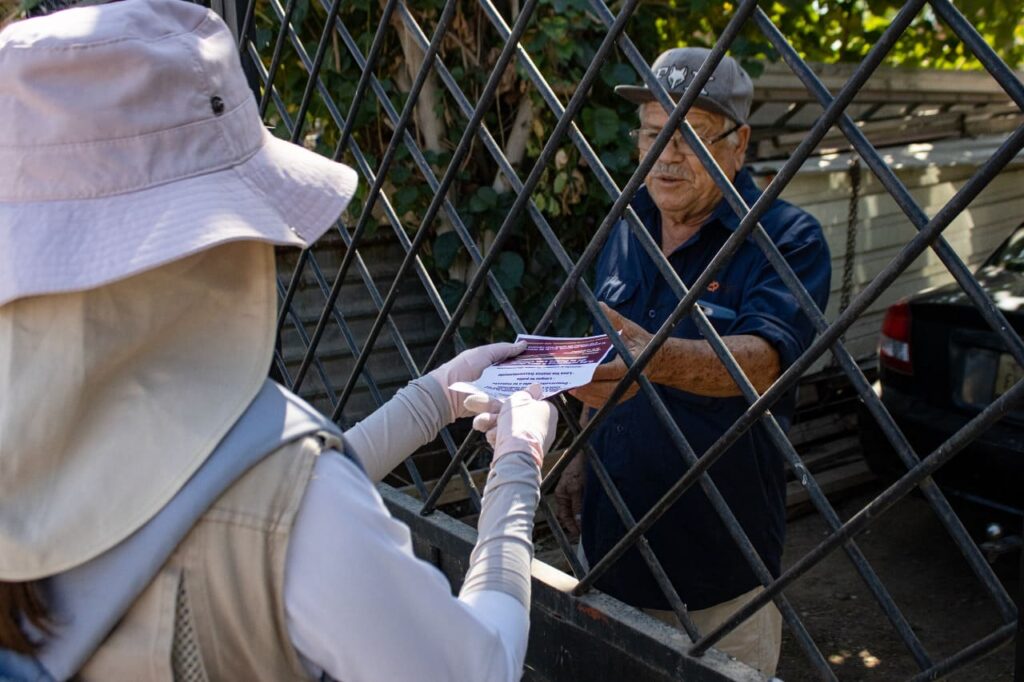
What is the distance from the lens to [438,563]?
9.73 feet

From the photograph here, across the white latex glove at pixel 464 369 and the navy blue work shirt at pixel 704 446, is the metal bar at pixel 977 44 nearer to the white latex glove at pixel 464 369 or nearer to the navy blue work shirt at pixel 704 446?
the navy blue work shirt at pixel 704 446

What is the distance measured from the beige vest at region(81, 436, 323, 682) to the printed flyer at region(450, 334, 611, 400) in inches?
32.1

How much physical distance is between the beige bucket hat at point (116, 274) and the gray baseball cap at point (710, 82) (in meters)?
1.47

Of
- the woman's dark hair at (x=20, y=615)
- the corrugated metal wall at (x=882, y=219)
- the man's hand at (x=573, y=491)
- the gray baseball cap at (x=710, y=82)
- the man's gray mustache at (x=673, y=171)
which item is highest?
the gray baseball cap at (x=710, y=82)

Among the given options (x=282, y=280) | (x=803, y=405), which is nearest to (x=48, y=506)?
(x=282, y=280)

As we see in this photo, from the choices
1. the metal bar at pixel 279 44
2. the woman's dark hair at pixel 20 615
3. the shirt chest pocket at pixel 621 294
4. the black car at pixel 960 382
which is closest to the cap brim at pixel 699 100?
the shirt chest pocket at pixel 621 294

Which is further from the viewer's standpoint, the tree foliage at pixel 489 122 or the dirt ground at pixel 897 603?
the tree foliage at pixel 489 122

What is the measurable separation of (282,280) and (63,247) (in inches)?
149

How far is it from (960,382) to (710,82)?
2.41 meters

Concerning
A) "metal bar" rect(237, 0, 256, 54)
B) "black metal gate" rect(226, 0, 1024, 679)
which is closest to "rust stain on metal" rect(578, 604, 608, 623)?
"black metal gate" rect(226, 0, 1024, 679)

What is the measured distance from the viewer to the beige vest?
1.12 metres

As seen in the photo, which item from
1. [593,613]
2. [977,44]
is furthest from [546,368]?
[977,44]

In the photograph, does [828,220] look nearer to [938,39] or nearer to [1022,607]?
[938,39]

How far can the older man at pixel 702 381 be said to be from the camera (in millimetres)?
2238
